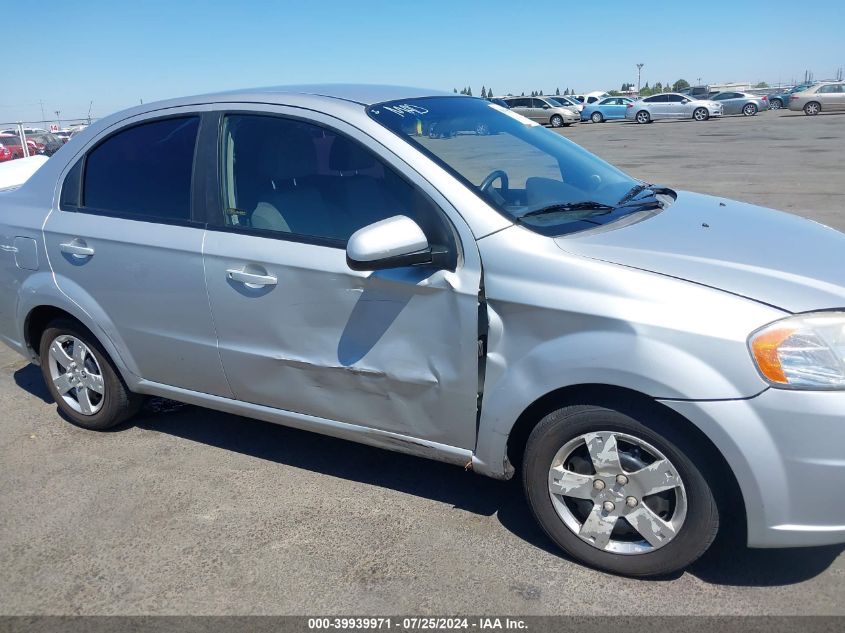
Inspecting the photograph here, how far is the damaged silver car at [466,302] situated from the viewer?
2.46 meters

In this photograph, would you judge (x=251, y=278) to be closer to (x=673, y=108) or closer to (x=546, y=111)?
(x=546, y=111)

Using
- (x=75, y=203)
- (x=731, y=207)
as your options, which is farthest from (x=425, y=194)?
(x=75, y=203)

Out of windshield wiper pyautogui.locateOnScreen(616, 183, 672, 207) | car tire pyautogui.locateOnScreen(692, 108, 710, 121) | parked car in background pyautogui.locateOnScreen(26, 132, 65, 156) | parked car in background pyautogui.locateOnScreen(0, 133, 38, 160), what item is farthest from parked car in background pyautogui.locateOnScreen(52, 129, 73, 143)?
car tire pyautogui.locateOnScreen(692, 108, 710, 121)

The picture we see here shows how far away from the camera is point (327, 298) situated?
10.3 feet

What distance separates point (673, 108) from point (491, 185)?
37.7m

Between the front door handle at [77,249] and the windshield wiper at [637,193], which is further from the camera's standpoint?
the front door handle at [77,249]

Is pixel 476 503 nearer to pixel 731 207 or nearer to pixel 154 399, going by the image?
pixel 731 207

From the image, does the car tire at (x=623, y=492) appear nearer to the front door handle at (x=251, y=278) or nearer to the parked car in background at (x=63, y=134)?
the front door handle at (x=251, y=278)

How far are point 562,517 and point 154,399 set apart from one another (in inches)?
113

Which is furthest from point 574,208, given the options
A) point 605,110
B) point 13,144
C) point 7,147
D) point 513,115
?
point 605,110

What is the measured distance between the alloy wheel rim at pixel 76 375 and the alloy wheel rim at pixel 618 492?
2.67 m

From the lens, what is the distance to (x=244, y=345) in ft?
11.3

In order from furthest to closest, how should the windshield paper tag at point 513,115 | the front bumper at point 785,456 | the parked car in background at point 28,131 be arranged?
the parked car in background at point 28,131
the windshield paper tag at point 513,115
the front bumper at point 785,456

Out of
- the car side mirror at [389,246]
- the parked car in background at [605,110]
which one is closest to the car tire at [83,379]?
the car side mirror at [389,246]
